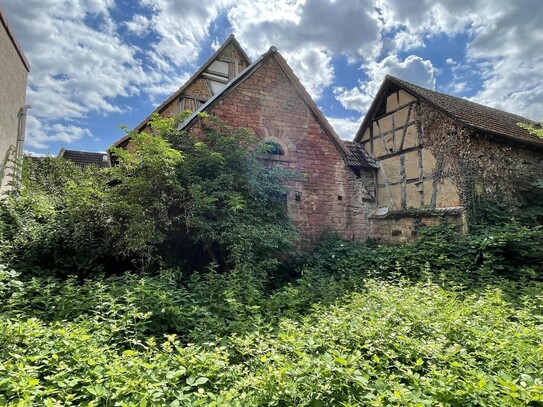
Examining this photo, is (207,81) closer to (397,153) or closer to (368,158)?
(368,158)

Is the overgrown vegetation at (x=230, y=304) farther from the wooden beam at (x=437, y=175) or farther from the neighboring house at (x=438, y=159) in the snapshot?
the wooden beam at (x=437, y=175)

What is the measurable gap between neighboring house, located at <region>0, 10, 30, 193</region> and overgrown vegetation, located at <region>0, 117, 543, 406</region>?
164 centimetres

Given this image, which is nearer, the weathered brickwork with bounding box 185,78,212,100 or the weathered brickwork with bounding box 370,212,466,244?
the weathered brickwork with bounding box 370,212,466,244

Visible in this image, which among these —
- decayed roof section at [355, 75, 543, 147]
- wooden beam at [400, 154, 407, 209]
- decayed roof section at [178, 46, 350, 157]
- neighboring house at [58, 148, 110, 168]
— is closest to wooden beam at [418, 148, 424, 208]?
wooden beam at [400, 154, 407, 209]

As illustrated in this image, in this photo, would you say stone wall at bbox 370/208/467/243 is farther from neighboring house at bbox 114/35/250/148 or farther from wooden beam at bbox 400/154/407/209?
neighboring house at bbox 114/35/250/148

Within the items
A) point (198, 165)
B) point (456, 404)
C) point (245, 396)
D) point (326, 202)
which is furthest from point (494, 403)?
point (326, 202)

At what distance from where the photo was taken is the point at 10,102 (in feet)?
28.6

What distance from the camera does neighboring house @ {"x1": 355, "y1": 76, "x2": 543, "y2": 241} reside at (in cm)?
1012

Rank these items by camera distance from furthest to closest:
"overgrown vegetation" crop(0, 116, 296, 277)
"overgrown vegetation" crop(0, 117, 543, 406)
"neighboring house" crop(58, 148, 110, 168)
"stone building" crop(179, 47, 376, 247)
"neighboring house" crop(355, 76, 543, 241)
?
"neighboring house" crop(58, 148, 110, 168)
"neighboring house" crop(355, 76, 543, 241)
"stone building" crop(179, 47, 376, 247)
"overgrown vegetation" crop(0, 116, 296, 277)
"overgrown vegetation" crop(0, 117, 543, 406)

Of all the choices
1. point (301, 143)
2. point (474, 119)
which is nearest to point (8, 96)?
point (301, 143)

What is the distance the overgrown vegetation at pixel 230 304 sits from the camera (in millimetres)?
2354

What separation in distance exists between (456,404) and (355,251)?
6.70m

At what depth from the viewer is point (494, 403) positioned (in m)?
2.08

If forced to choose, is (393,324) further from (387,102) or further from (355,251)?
(387,102)
